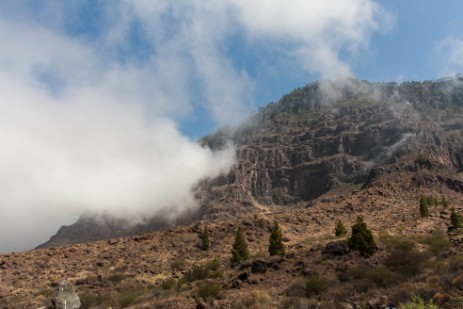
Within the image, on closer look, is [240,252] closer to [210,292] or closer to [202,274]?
[202,274]

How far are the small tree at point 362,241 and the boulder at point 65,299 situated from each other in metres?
20.8

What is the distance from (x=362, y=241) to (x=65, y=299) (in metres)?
21.8

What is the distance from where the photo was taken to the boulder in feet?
85.6

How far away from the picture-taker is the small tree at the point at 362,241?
98.5 ft

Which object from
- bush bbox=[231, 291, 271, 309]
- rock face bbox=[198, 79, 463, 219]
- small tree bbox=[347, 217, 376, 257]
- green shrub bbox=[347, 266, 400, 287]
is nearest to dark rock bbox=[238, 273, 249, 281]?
bush bbox=[231, 291, 271, 309]

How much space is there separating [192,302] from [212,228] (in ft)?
138

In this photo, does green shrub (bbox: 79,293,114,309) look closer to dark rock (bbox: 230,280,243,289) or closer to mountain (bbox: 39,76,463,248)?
dark rock (bbox: 230,280,243,289)

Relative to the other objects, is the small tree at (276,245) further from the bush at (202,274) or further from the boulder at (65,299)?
the boulder at (65,299)

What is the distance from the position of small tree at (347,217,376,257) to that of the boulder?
818 inches

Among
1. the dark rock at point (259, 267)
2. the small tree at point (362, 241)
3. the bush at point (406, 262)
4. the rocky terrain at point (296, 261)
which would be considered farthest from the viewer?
the small tree at point (362, 241)

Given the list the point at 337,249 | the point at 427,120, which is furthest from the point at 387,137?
the point at 337,249

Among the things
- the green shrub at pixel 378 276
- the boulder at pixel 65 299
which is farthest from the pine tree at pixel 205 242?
the green shrub at pixel 378 276

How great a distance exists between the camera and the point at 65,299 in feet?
86.5

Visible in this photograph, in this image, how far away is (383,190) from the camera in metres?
88.8
